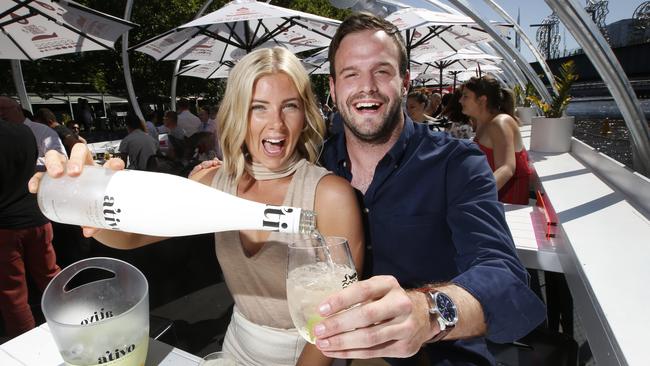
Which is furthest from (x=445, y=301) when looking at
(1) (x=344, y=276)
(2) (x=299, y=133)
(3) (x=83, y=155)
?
(3) (x=83, y=155)

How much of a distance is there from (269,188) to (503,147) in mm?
Answer: 2587

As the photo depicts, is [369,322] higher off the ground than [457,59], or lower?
lower

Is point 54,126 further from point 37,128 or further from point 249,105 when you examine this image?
point 249,105

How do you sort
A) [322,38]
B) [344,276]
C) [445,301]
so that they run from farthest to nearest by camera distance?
1. [322,38]
2. [445,301]
3. [344,276]

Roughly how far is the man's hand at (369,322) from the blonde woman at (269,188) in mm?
580

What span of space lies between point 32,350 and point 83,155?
2.34 feet

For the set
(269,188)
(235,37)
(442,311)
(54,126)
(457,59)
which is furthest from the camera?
(457,59)

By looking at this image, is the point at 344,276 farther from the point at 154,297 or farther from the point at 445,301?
the point at 154,297

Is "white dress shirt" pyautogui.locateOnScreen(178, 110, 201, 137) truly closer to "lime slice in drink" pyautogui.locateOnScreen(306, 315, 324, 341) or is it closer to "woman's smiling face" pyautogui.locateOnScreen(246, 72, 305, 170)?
"woman's smiling face" pyautogui.locateOnScreen(246, 72, 305, 170)

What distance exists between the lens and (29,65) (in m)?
→ 14.3

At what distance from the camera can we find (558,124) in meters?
4.10

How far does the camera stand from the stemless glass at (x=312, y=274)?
0.84 m

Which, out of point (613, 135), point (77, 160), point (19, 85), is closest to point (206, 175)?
point (77, 160)

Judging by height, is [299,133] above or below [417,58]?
below
